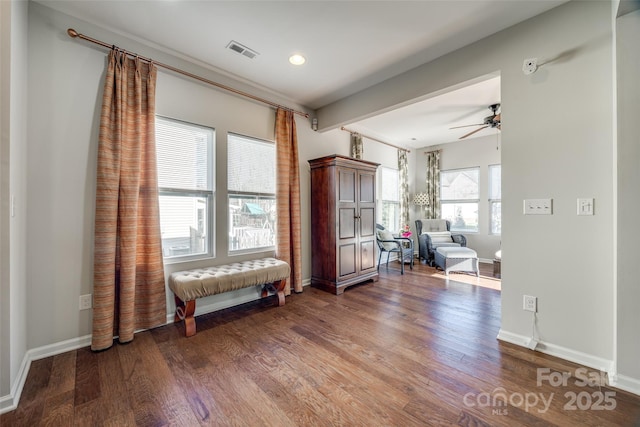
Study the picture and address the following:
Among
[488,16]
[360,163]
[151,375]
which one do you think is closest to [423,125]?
[360,163]

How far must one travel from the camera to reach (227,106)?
2992mm

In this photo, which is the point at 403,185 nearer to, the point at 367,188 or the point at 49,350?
the point at 367,188

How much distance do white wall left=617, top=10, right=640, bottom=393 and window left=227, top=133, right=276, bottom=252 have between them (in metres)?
3.18

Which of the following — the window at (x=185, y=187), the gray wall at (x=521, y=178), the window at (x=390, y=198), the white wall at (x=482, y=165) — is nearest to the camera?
the gray wall at (x=521, y=178)

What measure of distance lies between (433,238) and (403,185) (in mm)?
1477

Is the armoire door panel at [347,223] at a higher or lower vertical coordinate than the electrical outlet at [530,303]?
higher

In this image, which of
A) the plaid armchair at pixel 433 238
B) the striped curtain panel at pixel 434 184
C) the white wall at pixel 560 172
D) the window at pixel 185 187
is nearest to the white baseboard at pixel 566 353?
the white wall at pixel 560 172

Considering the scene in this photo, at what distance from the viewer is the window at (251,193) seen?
10.1ft

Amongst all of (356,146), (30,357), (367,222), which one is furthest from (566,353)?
(30,357)

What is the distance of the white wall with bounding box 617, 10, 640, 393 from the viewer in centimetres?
158

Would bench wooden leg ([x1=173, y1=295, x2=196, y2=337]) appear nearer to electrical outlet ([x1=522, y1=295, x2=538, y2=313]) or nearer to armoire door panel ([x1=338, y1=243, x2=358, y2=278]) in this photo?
armoire door panel ([x1=338, y1=243, x2=358, y2=278])

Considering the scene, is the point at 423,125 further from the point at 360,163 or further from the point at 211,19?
the point at 211,19

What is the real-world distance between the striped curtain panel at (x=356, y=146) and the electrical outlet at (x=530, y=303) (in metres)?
3.28

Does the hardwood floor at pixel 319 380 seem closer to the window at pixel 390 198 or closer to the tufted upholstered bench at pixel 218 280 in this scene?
the tufted upholstered bench at pixel 218 280
